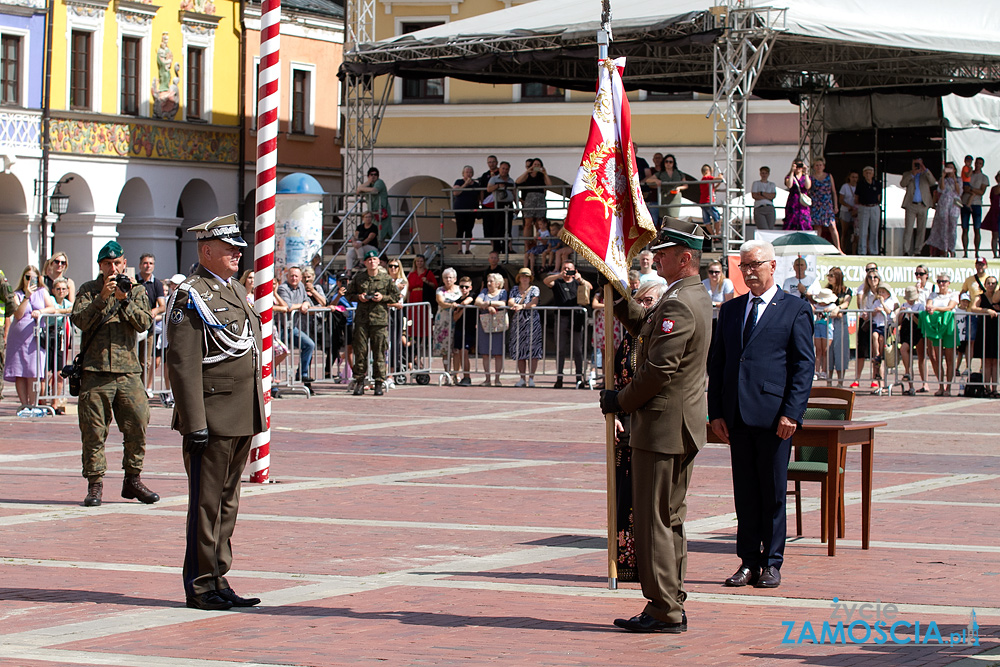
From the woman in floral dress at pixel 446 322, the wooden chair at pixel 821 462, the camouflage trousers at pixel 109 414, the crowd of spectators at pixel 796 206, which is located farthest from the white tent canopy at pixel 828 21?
the wooden chair at pixel 821 462

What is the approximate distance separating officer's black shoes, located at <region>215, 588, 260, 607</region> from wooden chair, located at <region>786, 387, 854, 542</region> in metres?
3.49

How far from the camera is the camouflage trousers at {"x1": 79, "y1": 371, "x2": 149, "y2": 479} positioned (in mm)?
11172

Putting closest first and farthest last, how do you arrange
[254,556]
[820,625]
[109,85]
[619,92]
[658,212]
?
[820,625]
[619,92]
[254,556]
[658,212]
[109,85]

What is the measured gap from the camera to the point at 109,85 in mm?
43156

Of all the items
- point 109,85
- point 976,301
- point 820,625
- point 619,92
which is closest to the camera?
point 820,625

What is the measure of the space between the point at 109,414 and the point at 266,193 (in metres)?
2.22

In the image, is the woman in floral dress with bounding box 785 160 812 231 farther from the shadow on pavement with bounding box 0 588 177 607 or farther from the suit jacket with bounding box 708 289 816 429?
the shadow on pavement with bounding box 0 588 177 607

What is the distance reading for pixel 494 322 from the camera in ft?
75.1

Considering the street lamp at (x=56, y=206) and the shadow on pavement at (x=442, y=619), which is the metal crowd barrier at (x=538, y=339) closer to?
the shadow on pavement at (x=442, y=619)

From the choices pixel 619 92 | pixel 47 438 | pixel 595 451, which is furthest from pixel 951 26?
pixel 619 92

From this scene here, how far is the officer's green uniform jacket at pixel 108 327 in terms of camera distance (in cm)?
1134

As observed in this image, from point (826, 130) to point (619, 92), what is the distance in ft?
86.0

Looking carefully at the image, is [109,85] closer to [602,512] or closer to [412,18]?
[412,18]

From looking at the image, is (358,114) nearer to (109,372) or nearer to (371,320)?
(371,320)
